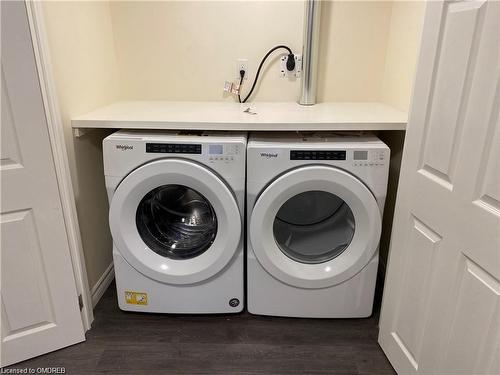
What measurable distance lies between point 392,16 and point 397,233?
129cm

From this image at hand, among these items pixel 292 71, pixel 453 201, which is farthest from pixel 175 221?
pixel 453 201

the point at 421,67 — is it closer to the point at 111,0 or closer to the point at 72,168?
the point at 72,168

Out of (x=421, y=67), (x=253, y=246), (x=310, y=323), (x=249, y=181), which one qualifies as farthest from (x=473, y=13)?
(x=310, y=323)

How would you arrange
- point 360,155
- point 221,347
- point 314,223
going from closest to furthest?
point 360,155
point 221,347
point 314,223

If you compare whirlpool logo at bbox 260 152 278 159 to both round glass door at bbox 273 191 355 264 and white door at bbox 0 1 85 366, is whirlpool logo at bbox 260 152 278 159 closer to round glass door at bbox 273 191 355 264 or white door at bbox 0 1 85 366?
round glass door at bbox 273 191 355 264

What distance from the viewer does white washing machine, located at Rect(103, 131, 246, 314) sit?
1.47 meters

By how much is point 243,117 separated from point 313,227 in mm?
659

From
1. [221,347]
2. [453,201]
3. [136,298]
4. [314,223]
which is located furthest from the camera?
Answer: [314,223]

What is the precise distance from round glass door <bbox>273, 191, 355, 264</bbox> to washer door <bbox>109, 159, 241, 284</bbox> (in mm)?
303

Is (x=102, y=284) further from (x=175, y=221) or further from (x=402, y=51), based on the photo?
(x=402, y=51)

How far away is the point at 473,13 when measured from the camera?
925mm

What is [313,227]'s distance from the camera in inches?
70.7

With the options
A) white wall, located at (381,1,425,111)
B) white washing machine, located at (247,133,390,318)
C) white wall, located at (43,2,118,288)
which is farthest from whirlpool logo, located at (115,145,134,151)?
white wall, located at (381,1,425,111)

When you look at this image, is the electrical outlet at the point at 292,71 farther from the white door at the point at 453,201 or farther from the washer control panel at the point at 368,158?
the white door at the point at 453,201
